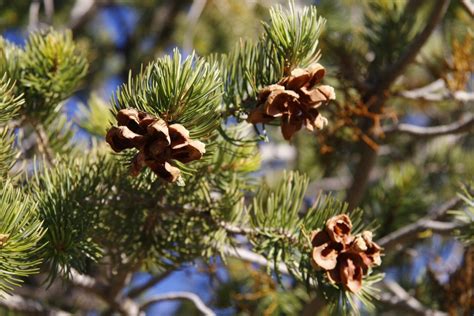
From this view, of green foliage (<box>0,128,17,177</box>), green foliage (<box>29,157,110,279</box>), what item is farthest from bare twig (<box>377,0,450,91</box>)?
green foliage (<box>0,128,17,177</box>)

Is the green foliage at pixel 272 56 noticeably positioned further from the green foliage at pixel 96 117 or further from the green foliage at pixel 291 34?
the green foliage at pixel 96 117

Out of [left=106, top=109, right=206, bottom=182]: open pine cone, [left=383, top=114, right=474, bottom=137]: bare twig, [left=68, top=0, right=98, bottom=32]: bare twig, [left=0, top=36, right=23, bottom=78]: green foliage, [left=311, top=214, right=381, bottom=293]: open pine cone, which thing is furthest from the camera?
[left=68, top=0, right=98, bottom=32]: bare twig

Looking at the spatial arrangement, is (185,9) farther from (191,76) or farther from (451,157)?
(191,76)

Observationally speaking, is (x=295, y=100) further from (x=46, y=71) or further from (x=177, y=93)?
(x=46, y=71)

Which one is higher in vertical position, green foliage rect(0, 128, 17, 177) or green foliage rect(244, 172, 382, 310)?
green foliage rect(0, 128, 17, 177)

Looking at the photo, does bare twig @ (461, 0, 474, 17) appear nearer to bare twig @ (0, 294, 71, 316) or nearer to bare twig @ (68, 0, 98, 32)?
bare twig @ (0, 294, 71, 316)

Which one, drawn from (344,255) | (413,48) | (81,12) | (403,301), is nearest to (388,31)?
(413,48)

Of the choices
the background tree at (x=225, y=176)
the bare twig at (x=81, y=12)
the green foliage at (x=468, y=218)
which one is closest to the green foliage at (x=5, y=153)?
the background tree at (x=225, y=176)

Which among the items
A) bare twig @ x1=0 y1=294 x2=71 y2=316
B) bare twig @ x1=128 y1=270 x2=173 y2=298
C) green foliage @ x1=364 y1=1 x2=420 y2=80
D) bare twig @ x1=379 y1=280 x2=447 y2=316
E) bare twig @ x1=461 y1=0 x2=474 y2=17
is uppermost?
bare twig @ x1=461 y1=0 x2=474 y2=17
